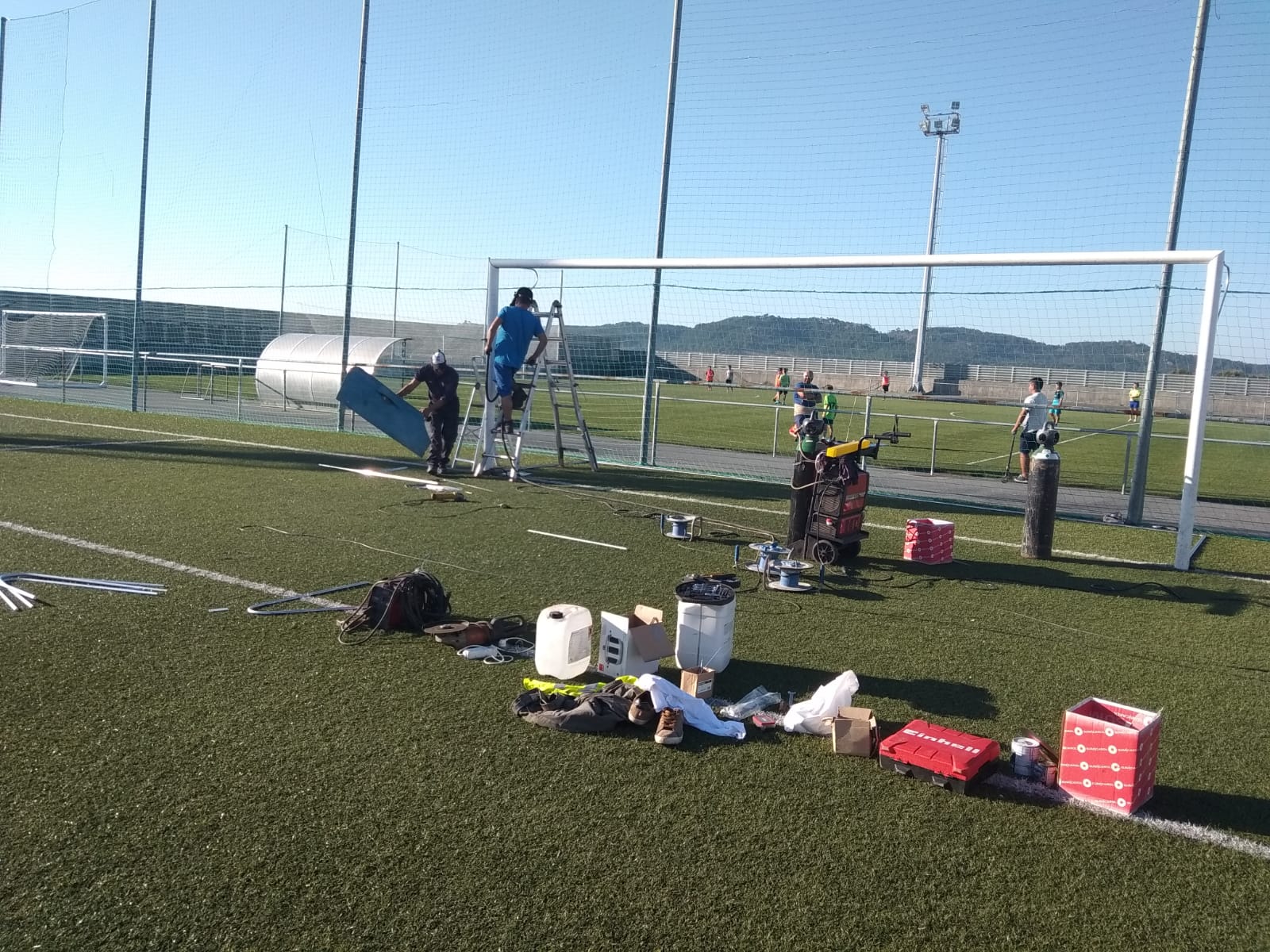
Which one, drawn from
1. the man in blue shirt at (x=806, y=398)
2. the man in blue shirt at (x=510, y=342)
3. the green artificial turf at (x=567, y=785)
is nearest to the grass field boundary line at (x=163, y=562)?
→ the green artificial turf at (x=567, y=785)

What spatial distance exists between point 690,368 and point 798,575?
26.3 feet

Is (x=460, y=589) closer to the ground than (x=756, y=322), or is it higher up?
closer to the ground

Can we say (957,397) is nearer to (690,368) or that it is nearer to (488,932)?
(690,368)

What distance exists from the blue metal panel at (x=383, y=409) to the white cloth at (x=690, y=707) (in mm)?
8387

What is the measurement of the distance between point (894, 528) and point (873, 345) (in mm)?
3868

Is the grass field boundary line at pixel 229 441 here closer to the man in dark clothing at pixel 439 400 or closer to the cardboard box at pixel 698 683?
the man in dark clothing at pixel 439 400

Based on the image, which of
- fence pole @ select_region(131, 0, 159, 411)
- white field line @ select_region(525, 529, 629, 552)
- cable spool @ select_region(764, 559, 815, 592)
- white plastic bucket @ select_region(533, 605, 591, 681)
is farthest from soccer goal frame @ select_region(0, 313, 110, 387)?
white plastic bucket @ select_region(533, 605, 591, 681)

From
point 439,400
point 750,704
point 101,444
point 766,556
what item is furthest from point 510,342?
point 750,704

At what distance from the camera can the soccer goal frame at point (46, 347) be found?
23344 millimetres

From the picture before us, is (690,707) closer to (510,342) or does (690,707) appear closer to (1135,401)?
(510,342)

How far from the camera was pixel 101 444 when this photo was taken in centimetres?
1332

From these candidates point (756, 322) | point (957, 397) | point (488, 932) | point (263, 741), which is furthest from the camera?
point (756, 322)

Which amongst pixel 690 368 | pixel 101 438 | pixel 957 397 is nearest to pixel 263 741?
pixel 957 397

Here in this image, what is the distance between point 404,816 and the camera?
324cm
